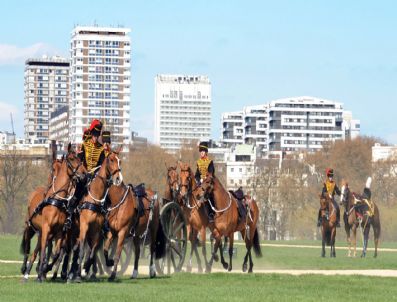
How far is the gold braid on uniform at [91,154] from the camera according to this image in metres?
32.3

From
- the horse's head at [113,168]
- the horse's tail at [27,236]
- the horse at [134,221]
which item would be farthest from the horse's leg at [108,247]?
the horse's head at [113,168]

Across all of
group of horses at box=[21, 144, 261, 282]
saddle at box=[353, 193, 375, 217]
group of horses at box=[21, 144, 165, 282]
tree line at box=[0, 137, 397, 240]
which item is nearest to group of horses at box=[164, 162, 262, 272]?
group of horses at box=[21, 144, 261, 282]

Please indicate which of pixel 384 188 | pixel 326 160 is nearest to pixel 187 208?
pixel 384 188

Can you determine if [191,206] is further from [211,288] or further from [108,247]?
[211,288]

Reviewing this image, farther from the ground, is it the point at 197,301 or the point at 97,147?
the point at 97,147

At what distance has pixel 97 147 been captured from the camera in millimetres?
32469

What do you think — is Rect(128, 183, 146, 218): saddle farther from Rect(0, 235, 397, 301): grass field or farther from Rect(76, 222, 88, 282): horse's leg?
Rect(76, 222, 88, 282): horse's leg

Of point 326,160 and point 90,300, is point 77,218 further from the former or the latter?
point 326,160

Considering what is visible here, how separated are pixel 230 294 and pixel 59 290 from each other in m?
3.19

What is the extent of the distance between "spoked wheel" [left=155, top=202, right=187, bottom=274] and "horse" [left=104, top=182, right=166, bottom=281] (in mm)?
456

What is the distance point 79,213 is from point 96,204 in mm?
392

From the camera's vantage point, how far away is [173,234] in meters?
37.0

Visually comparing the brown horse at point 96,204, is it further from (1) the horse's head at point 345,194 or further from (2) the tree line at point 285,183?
(2) the tree line at point 285,183

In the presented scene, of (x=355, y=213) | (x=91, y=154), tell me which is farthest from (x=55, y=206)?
(x=355, y=213)
